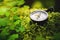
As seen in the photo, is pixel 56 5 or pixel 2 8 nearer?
pixel 2 8

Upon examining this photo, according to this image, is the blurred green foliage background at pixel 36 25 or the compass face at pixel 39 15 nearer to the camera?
the blurred green foliage background at pixel 36 25

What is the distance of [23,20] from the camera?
6.48ft

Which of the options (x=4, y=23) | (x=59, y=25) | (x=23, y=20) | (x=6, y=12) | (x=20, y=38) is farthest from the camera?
(x=23, y=20)

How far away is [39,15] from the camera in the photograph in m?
1.96

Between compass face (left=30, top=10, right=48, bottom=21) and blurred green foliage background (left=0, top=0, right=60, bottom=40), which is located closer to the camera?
blurred green foliage background (left=0, top=0, right=60, bottom=40)

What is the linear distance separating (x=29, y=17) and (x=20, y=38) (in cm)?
40

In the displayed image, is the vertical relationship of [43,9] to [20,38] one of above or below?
above

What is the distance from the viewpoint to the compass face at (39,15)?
189 cm

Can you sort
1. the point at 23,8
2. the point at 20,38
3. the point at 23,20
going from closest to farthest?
the point at 20,38, the point at 23,20, the point at 23,8

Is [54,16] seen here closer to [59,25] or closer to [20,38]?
[59,25]

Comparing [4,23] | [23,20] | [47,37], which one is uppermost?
[4,23]

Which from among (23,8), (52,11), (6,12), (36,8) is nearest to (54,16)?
(52,11)

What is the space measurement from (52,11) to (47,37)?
0.47 m

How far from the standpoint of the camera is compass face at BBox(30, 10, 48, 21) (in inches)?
74.2
